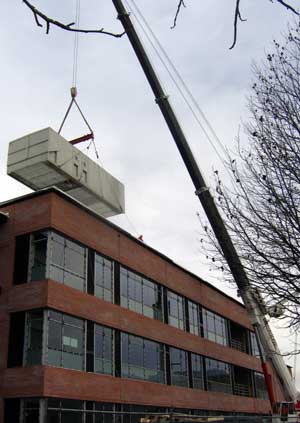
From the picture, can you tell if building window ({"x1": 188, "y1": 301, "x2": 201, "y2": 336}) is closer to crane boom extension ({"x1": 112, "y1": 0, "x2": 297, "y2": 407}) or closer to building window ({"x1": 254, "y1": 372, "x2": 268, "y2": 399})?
building window ({"x1": 254, "y1": 372, "x2": 268, "y2": 399})

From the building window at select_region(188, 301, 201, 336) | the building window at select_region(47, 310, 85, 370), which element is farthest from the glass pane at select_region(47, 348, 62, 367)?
the building window at select_region(188, 301, 201, 336)

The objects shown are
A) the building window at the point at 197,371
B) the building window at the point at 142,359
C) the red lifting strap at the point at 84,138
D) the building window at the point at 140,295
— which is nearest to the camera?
the building window at the point at 142,359

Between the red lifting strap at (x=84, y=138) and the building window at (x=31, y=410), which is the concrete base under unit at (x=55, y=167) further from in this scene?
the building window at (x=31, y=410)

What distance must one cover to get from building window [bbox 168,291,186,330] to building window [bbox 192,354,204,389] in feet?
8.28

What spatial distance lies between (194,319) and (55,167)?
16.2m

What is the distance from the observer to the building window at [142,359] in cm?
2755

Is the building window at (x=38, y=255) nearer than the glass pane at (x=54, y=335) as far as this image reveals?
No

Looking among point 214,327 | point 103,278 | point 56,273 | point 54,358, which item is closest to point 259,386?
point 214,327

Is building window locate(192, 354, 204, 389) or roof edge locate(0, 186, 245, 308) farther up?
roof edge locate(0, 186, 245, 308)

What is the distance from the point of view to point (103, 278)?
2712 centimetres

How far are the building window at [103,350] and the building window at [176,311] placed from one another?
7615 mm

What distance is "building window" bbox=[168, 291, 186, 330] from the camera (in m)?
33.7

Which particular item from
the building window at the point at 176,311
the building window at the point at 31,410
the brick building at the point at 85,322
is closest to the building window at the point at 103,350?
the brick building at the point at 85,322

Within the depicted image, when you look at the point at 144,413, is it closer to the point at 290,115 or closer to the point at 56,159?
the point at 56,159
